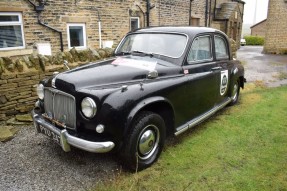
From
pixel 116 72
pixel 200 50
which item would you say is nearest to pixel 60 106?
pixel 116 72

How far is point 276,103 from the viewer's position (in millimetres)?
6281

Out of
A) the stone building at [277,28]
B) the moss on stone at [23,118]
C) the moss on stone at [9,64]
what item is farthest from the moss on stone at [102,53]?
the stone building at [277,28]

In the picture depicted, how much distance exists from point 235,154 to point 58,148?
2.66 m

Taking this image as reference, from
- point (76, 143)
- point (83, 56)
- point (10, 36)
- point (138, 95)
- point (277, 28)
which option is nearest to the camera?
point (76, 143)

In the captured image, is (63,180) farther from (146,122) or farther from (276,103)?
(276,103)

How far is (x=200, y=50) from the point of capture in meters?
4.40

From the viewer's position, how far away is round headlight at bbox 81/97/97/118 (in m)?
2.89

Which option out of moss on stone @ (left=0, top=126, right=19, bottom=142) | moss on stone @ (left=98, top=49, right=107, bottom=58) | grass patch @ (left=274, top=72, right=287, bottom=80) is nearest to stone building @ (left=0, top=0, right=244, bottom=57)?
moss on stone @ (left=98, top=49, right=107, bottom=58)

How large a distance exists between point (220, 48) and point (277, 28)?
14.0 metres

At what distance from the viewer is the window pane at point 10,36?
7.72 m

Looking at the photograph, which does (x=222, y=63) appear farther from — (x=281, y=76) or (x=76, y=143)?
(x=281, y=76)

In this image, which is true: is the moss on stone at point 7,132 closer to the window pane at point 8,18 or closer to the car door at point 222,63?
the car door at point 222,63

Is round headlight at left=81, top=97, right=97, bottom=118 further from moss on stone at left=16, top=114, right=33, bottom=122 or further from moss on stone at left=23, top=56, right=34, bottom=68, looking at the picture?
moss on stone at left=23, top=56, right=34, bottom=68

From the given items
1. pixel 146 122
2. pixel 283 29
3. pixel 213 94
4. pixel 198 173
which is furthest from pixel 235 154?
pixel 283 29
